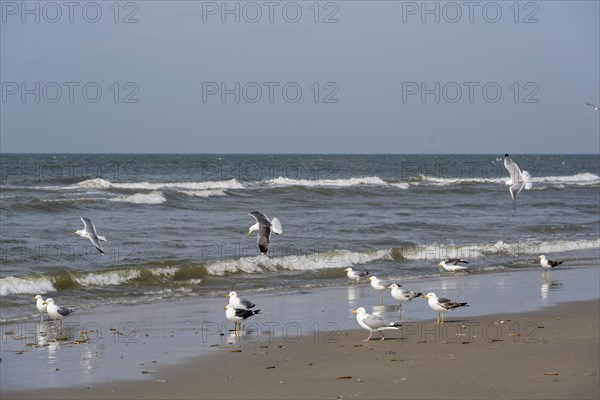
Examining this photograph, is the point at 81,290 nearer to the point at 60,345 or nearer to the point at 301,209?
the point at 60,345

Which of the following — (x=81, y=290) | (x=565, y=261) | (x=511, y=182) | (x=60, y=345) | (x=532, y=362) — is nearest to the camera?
(x=532, y=362)

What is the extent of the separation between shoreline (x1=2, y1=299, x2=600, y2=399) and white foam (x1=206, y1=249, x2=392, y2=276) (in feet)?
21.2

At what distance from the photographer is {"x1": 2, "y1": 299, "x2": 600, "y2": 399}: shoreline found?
26.0ft

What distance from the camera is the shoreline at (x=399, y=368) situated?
793 centimetres

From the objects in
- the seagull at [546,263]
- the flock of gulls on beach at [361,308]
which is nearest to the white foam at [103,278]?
the flock of gulls on beach at [361,308]

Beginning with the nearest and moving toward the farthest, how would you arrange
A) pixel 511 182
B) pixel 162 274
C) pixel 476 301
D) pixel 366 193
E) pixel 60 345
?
pixel 60 345
pixel 511 182
pixel 476 301
pixel 162 274
pixel 366 193

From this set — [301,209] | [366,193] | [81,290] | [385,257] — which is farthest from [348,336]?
[366,193]

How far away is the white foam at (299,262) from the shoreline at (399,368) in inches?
255

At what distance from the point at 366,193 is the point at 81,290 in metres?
24.0

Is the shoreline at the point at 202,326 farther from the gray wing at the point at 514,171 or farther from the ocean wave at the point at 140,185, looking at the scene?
the ocean wave at the point at 140,185

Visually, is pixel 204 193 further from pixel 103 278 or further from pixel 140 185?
pixel 103 278

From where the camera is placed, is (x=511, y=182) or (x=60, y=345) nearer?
(x=60, y=345)

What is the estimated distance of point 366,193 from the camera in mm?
37688

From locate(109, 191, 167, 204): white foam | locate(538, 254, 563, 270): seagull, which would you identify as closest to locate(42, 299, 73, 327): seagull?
locate(538, 254, 563, 270): seagull
